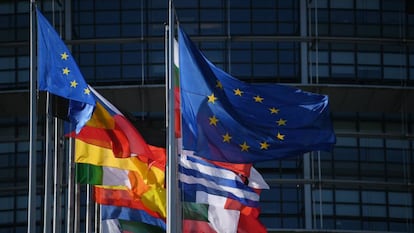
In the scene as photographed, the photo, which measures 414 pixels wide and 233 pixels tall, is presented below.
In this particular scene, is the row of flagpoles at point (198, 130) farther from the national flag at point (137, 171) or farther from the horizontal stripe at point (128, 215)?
the horizontal stripe at point (128, 215)

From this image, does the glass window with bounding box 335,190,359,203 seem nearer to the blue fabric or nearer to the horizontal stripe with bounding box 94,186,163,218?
the horizontal stripe with bounding box 94,186,163,218

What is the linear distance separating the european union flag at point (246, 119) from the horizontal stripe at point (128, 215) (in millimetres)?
7521

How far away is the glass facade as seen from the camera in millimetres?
63844

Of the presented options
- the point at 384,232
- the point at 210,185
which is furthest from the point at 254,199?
the point at 384,232

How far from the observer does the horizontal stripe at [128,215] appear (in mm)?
43094

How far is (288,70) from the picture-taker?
64688 mm

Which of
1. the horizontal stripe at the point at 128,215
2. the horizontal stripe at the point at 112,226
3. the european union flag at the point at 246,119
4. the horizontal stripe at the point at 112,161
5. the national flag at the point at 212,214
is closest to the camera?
the european union flag at the point at 246,119

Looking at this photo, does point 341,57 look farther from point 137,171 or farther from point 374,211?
point 137,171

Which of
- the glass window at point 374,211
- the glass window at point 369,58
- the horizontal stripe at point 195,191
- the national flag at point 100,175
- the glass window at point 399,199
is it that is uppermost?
the glass window at point 369,58

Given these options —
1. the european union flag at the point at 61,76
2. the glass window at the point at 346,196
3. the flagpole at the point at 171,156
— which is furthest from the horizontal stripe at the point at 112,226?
the glass window at the point at 346,196

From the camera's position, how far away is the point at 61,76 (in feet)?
119

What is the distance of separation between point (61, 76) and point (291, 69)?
29.2 m

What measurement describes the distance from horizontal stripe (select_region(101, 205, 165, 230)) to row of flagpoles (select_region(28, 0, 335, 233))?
3.99 m

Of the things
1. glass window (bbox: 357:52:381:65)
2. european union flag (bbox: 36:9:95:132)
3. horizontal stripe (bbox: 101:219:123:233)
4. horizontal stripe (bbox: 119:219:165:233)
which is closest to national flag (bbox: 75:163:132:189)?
horizontal stripe (bbox: 119:219:165:233)
